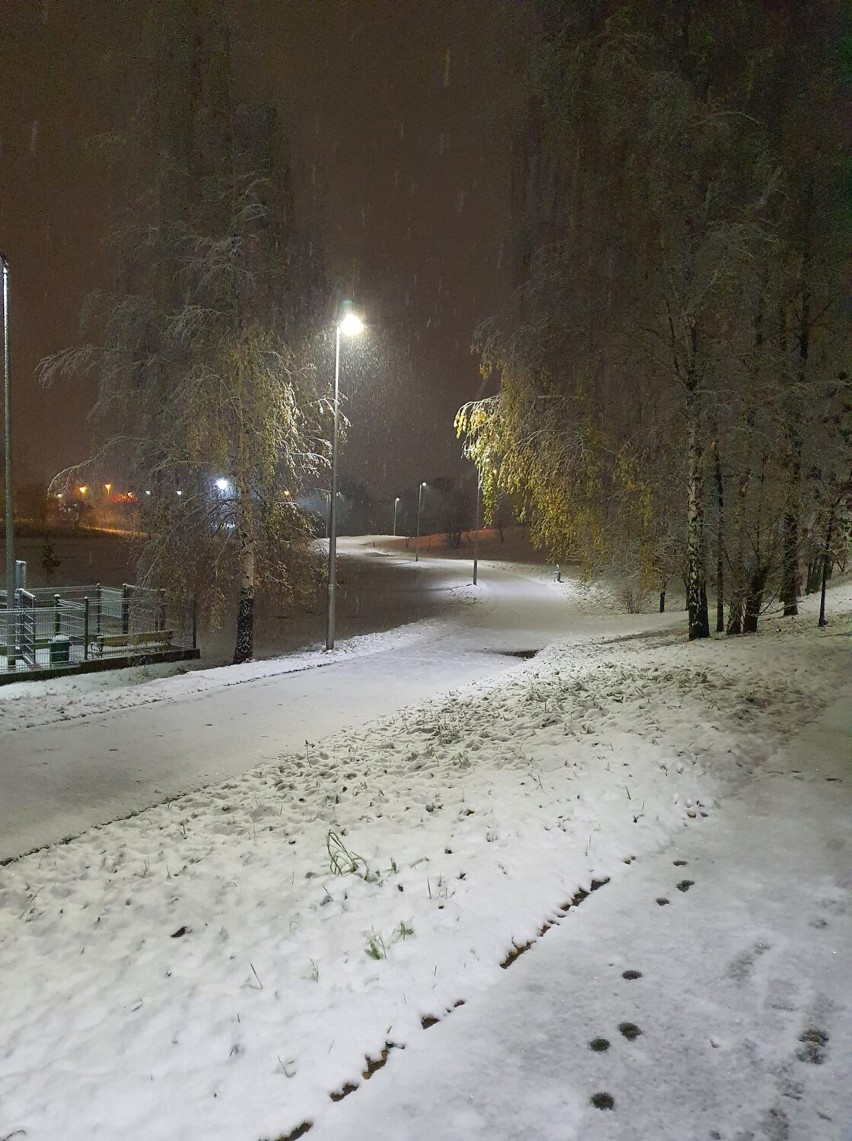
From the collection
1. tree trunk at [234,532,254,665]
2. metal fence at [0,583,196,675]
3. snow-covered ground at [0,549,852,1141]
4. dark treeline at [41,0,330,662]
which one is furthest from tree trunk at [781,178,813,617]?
metal fence at [0,583,196,675]

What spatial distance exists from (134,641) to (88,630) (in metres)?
1.04

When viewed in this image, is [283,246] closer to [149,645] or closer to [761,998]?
[149,645]

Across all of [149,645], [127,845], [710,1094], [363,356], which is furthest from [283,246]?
[710,1094]

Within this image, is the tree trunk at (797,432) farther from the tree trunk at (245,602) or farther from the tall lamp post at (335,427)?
the tree trunk at (245,602)

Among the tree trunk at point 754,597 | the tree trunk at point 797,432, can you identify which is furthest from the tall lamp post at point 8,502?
the tree trunk at point 797,432

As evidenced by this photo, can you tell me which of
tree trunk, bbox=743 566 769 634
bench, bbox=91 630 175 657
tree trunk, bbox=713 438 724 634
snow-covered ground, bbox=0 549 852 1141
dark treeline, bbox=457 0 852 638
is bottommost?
bench, bbox=91 630 175 657

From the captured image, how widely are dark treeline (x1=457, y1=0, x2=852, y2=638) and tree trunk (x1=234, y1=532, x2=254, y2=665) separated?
527 centimetres

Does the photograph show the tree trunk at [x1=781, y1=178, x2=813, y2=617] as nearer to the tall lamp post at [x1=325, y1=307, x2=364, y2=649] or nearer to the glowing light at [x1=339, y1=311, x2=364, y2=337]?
the glowing light at [x1=339, y1=311, x2=364, y2=337]

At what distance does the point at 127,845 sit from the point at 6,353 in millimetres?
14355

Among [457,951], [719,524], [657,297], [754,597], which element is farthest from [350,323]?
[457,951]

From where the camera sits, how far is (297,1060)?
3281mm

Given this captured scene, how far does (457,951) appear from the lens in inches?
160

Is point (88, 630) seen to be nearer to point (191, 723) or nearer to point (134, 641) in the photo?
point (134, 641)

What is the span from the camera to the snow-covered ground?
307 cm
